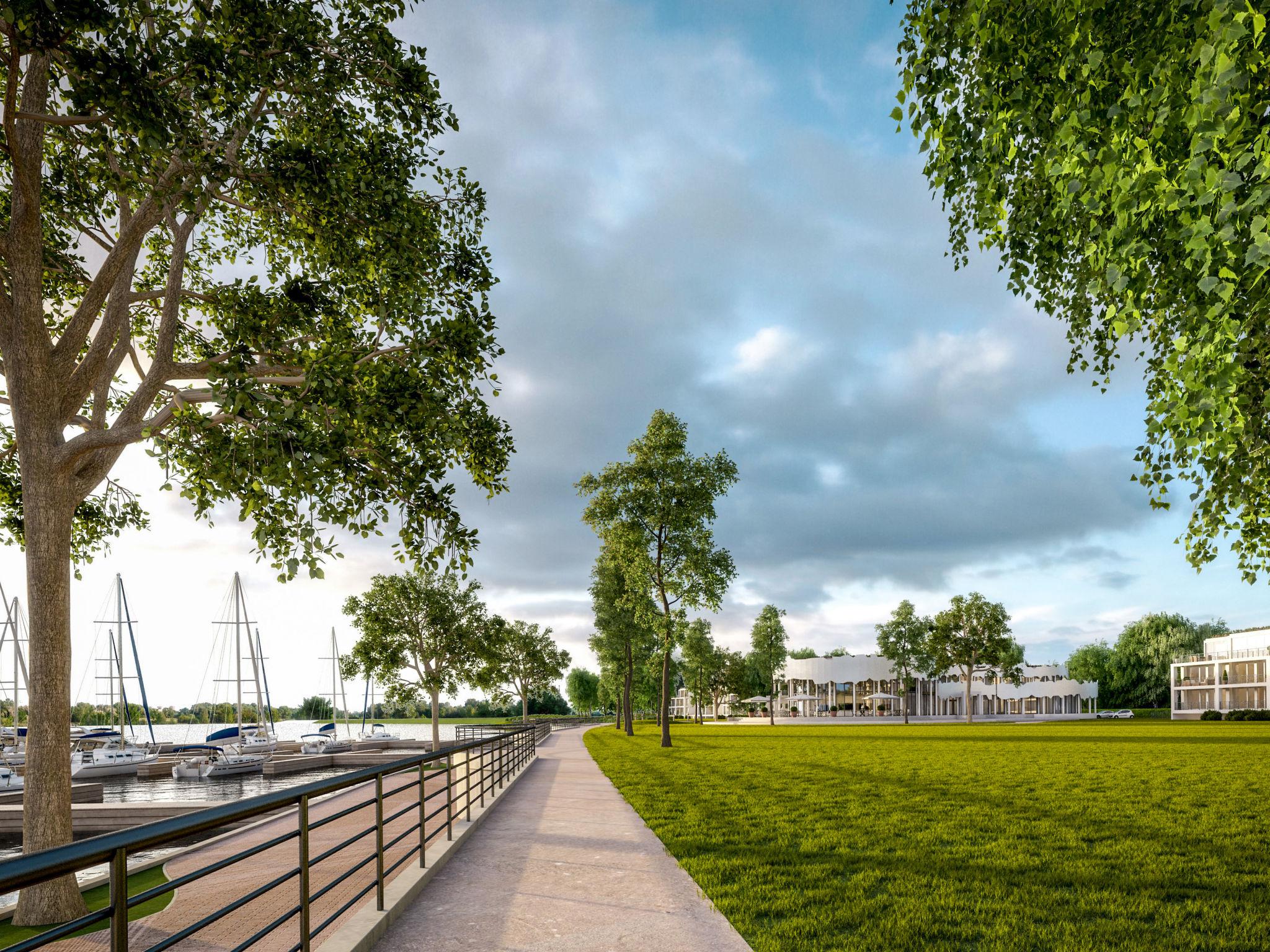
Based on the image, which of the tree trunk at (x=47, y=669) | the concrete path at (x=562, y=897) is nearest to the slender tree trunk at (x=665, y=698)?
the concrete path at (x=562, y=897)

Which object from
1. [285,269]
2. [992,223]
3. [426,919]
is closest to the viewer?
[426,919]

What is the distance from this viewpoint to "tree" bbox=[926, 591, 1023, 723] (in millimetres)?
72188

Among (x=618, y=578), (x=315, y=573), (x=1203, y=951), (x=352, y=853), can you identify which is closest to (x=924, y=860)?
(x=1203, y=951)

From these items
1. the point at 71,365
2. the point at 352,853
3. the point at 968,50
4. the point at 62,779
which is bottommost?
the point at 352,853

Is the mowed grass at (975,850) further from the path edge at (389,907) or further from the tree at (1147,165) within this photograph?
the tree at (1147,165)

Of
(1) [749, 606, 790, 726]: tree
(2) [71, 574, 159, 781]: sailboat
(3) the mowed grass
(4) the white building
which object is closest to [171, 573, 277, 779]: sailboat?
(2) [71, 574, 159, 781]: sailboat

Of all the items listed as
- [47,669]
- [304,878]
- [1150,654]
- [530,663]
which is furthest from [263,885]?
[1150,654]

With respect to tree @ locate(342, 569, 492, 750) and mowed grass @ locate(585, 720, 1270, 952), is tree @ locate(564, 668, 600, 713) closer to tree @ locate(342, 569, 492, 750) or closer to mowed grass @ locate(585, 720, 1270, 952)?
tree @ locate(342, 569, 492, 750)

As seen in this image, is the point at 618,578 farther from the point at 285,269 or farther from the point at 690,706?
the point at 690,706

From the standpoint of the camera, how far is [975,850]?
33.4 feet

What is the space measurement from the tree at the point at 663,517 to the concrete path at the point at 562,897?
73.3 ft

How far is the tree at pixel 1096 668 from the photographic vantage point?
117 metres

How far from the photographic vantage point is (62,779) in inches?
391

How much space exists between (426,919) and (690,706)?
494ft
